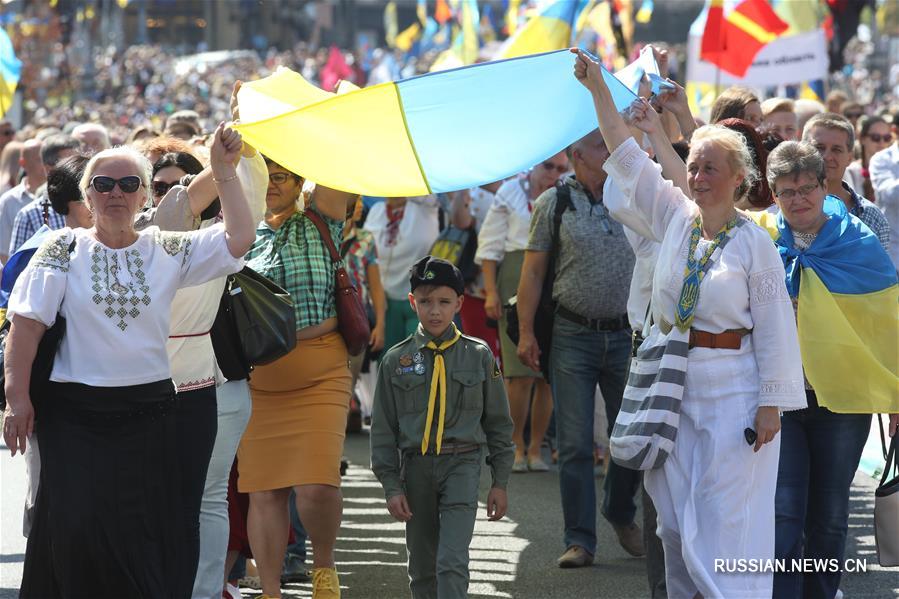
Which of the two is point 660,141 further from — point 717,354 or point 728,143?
point 717,354

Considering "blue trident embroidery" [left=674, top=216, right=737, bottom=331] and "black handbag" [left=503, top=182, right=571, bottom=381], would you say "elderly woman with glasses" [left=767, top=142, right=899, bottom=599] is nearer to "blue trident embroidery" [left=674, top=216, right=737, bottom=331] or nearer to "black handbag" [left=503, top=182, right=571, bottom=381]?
"blue trident embroidery" [left=674, top=216, right=737, bottom=331]

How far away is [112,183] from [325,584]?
7.01ft

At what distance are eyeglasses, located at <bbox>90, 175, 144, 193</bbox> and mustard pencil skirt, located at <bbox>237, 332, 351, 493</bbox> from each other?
5.11ft

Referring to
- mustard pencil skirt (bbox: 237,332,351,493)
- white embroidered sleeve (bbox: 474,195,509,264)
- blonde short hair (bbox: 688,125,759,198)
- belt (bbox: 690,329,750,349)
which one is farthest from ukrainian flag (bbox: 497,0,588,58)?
belt (bbox: 690,329,750,349)

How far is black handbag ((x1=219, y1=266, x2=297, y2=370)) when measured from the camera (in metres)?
5.74

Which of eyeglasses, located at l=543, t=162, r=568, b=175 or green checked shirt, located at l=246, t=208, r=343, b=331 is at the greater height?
eyeglasses, located at l=543, t=162, r=568, b=175

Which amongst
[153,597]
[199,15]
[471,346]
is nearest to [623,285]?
[471,346]

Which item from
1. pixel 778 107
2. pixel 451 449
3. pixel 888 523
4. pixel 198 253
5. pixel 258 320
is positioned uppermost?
pixel 778 107

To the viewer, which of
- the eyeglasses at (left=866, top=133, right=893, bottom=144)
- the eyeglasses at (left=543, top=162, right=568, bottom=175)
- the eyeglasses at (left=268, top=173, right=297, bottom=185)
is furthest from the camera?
the eyeglasses at (left=866, top=133, right=893, bottom=144)

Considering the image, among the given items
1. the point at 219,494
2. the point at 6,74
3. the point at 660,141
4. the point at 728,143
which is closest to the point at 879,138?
the point at 660,141

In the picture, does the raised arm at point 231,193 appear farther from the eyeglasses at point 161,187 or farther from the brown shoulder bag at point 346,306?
the brown shoulder bag at point 346,306

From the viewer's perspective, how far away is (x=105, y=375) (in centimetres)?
477

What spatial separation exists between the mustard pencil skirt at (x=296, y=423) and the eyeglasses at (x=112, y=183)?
1558mm

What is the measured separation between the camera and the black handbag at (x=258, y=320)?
574 centimetres
